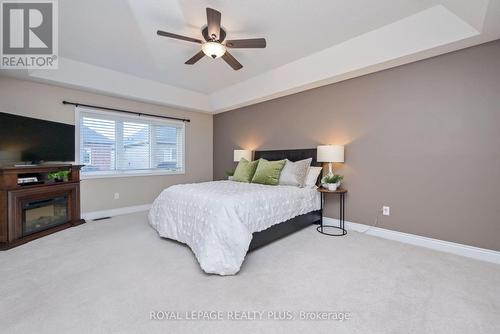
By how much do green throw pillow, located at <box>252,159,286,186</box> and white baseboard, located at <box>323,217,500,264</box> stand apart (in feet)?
4.42

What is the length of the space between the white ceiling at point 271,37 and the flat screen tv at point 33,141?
2.52 feet

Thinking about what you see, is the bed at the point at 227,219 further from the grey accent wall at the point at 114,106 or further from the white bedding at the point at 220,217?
the grey accent wall at the point at 114,106

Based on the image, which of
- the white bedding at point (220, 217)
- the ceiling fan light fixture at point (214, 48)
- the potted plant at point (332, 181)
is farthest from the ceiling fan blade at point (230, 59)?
the potted plant at point (332, 181)

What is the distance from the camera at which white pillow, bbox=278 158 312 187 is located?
352 cm

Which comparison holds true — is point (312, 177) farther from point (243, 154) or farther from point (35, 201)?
point (35, 201)

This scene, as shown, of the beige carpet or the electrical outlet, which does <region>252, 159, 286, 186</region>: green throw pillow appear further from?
the electrical outlet

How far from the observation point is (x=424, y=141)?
278cm

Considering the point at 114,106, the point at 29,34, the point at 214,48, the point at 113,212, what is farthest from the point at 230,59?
the point at 113,212

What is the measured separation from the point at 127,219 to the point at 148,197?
956 mm

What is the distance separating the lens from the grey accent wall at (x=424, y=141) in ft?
7.88

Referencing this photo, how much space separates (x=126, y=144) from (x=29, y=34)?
6.97ft

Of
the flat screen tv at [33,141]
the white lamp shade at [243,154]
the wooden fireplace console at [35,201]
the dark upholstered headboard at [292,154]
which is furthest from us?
the white lamp shade at [243,154]

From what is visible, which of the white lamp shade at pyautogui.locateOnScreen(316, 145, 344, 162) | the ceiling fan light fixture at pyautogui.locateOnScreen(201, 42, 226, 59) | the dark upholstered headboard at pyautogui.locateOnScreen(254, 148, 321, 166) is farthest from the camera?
the dark upholstered headboard at pyautogui.locateOnScreen(254, 148, 321, 166)

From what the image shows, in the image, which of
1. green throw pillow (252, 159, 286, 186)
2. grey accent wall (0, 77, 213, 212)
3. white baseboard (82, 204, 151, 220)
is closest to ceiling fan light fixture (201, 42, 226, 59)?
Result: green throw pillow (252, 159, 286, 186)
